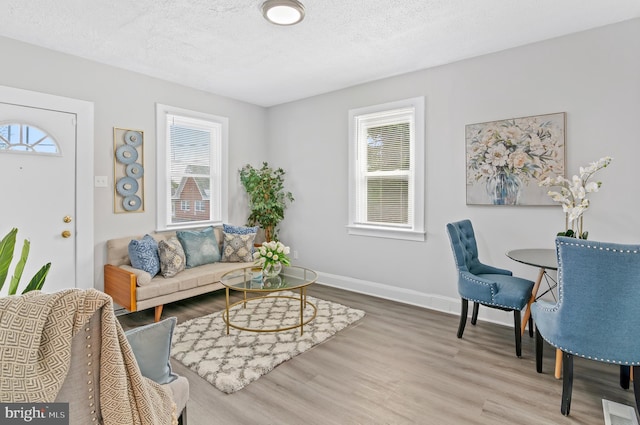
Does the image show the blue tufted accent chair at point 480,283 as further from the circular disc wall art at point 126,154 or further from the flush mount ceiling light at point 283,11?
the circular disc wall art at point 126,154

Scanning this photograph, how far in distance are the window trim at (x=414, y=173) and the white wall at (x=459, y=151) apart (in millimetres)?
80

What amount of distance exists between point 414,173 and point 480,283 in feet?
5.00

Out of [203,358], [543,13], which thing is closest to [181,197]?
[203,358]

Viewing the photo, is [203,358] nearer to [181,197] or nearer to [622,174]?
[181,197]

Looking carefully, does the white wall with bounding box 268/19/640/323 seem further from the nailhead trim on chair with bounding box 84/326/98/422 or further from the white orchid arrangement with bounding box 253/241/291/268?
the nailhead trim on chair with bounding box 84/326/98/422

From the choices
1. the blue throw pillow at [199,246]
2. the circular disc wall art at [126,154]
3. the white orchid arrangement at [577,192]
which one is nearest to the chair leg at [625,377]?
the white orchid arrangement at [577,192]

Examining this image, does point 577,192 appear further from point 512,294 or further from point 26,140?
point 26,140

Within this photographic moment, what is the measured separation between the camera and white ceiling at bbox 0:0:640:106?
99.7 inches

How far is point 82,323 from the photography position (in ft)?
2.99

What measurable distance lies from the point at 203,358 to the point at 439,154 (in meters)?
2.99

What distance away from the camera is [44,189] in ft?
10.5

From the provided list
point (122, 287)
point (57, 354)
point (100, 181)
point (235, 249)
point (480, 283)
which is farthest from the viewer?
point (235, 249)

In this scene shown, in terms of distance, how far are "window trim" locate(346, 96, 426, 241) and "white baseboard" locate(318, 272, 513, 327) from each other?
2.03ft

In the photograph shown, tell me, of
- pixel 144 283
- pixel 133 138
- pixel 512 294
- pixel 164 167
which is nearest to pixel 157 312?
pixel 144 283
